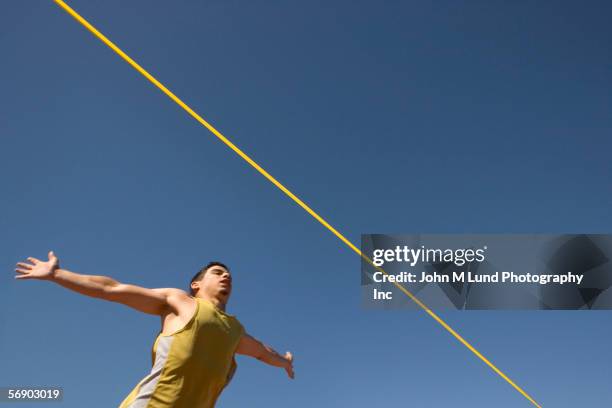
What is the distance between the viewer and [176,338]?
5.25 metres

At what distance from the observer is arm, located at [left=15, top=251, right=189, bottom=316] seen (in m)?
4.91

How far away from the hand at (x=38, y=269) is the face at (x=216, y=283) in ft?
4.64

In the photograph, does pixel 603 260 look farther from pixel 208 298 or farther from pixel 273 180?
pixel 208 298

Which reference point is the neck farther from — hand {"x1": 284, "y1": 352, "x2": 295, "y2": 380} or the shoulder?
hand {"x1": 284, "y1": 352, "x2": 295, "y2": 380}

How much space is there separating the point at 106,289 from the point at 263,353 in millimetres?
2055

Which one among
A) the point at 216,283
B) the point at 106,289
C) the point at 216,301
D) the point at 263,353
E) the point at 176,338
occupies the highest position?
the point at 216,283

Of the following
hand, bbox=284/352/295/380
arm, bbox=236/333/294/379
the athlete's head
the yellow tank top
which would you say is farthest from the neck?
hand, bbox=284/352/295/380

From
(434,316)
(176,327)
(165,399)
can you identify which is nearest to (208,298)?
(176,327)

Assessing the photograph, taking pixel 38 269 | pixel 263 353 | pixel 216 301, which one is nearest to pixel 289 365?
pixel 263 353

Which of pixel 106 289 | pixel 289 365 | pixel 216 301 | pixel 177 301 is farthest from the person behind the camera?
pixel 289 365

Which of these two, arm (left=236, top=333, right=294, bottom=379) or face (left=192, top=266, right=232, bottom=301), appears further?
arm (left=236, top=333, right=294, bottom=379)

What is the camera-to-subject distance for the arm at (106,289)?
4.91 metres

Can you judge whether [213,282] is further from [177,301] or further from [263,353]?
[263,353]

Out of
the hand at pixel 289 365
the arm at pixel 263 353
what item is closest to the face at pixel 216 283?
the arm at pixel 263 353
